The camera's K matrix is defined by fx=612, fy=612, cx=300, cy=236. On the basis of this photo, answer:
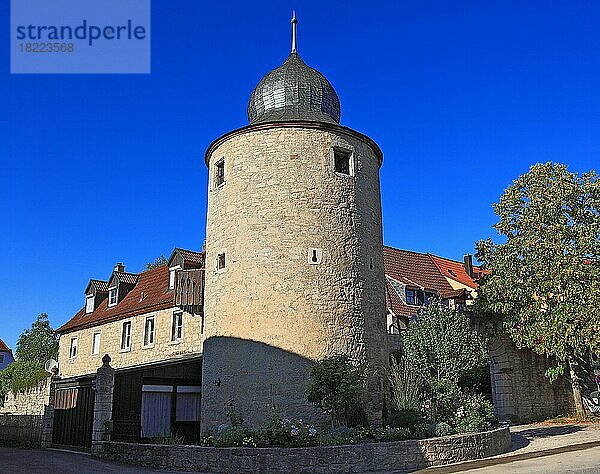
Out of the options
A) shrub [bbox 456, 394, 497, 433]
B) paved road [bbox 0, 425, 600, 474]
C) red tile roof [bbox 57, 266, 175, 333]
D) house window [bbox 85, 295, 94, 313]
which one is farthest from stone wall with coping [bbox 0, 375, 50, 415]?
shrub [bbox 456, 394, 497, 433]

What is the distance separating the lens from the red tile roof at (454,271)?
34.1 m

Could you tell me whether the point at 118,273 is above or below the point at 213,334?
above

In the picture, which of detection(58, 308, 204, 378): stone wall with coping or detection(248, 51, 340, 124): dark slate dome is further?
detection(58, 308, 204, 378): stone wall with coping

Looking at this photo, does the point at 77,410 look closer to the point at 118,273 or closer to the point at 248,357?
the point at 248,357

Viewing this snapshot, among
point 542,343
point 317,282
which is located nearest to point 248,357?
point 317,282

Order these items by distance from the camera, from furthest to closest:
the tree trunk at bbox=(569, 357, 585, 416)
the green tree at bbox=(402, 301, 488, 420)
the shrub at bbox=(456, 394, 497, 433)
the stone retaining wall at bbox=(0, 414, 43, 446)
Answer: the tree trunk at bbox=(569, 357, 585, 416) → the stone retaining wall at bbox=(0, 414, 43, 446) → the green tree at bbox=(402, 301, 488, 420) → the shrub at bbox=(456, 394, 497, 433)

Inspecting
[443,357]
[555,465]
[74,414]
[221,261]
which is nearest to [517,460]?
[555,465]

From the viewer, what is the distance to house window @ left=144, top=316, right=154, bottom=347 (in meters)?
27.8

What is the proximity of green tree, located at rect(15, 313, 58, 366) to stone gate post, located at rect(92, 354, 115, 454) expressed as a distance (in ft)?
112

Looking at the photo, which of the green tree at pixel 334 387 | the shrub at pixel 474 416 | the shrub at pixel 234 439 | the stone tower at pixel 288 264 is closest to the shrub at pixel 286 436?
the shrub at pixel 234 439

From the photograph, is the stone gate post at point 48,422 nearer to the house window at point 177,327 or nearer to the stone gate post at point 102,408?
the stone gate post at point 102,408

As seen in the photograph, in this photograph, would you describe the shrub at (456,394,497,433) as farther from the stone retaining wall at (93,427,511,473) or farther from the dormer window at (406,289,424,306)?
the dormer window at (406,289,424,306)

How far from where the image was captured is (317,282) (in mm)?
18484

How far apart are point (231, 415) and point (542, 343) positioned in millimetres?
12559
